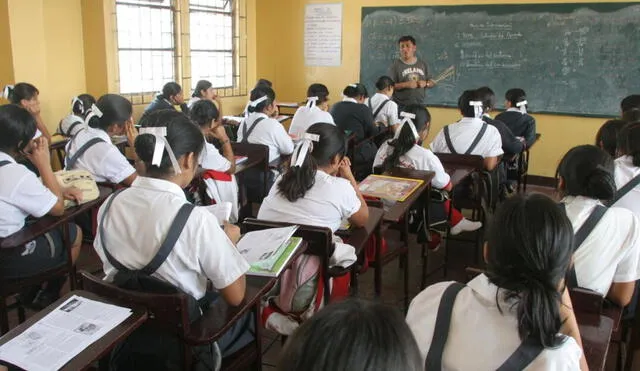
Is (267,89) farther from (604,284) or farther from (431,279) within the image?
(604,284)

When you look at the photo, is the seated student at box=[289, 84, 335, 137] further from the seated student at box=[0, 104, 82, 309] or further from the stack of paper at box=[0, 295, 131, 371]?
the stack of paper at box=[0, 295, 131, 371]

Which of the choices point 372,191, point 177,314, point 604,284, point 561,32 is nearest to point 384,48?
point 561,32

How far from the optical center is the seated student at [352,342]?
62 centimetres

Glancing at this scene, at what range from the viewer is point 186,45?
6.15 meters

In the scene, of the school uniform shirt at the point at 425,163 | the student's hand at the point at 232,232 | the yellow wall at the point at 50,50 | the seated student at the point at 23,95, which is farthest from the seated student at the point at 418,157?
the yellow wall at the point at 50,50

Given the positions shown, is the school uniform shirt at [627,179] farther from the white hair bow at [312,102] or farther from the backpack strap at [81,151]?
the white hair bow at [312,102]

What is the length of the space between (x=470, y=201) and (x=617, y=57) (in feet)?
9.25

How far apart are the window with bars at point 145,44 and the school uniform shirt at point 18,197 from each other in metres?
3.43

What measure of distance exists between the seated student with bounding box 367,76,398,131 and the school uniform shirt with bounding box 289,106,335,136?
2.09 feet

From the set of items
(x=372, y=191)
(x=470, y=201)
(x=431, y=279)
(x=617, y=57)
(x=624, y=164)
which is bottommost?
(x=431, y=279)

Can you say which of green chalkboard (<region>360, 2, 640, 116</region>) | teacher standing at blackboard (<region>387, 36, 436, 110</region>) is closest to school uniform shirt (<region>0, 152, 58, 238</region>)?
teacher standing at blackboard (<region>387, 36, 436, 110</region>)

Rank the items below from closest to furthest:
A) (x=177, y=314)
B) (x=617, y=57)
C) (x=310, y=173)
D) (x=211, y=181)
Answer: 1. (x=177, y=314)
2. (x=310, y=173)
3. (x=211, y=181)
4. (x=617, y=57)

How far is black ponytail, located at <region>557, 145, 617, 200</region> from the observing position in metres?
1.83

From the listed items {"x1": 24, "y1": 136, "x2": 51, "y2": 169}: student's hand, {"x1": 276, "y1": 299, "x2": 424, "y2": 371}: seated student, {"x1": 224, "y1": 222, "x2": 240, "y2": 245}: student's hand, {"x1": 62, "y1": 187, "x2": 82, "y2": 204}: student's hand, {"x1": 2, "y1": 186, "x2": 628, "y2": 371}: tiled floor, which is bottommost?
{"x1": 2, "y1": 186, "x2": 628, "y2": 371}: tiled floor
